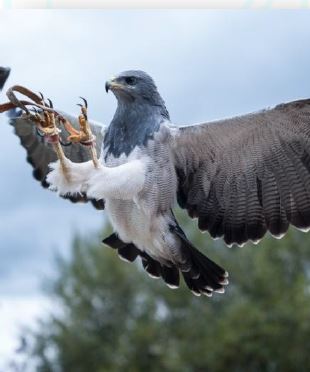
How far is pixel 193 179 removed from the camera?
25.7 ft

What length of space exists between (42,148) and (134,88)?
4.63ft

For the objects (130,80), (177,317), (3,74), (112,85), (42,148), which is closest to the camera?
(3,74)

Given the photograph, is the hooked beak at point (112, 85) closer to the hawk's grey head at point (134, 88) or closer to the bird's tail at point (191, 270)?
the hawk's grey head at point (134, 88)

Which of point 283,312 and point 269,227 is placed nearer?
point 269,227

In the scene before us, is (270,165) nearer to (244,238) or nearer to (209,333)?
(244,238)

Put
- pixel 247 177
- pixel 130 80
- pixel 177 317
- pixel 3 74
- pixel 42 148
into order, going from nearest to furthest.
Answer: pixel 3 74
pixel 130 80
pixel 247 177
pixel 42 148
pixel 177 317

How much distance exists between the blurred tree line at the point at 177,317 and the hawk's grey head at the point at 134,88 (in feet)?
83.5

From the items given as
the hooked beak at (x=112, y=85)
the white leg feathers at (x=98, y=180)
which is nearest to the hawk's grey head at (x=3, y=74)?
the white leg feathers at (x=98, y=180)

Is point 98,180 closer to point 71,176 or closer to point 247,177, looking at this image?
point 71,176

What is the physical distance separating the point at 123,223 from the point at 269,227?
3.19 feet

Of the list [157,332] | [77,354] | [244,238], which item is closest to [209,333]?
[157,332]

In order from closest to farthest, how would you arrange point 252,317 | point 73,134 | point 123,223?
point 73,134 < point 123,223 < point 252,317

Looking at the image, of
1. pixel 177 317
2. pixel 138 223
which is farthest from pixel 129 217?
pixel 177 317

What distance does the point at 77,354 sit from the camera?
112 ft
